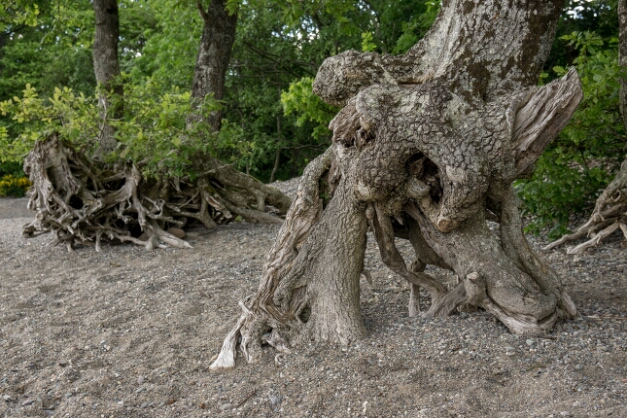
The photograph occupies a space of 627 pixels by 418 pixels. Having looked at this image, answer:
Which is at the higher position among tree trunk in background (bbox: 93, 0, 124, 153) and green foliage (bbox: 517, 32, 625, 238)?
tree trunk in background (bbox: 93, 0, 124, 153)

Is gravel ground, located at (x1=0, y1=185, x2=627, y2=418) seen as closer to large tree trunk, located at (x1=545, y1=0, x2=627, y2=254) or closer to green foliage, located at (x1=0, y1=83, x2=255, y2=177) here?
large tree trunk, located at (x1=545, y1=0, x2=627, y2=254)

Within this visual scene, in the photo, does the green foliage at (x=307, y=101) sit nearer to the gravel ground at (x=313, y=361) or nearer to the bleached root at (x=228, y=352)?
the gravel ground at (x=313, y=361)

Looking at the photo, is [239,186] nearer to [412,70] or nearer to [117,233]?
[117,233]

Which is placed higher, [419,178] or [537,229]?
[419,178]

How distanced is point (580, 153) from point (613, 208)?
2.84 feet

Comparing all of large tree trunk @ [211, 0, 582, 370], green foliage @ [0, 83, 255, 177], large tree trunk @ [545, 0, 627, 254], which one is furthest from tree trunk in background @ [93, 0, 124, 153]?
large tree trunk @ [545, 0, 627, 254]

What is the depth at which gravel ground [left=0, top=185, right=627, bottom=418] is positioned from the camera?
358 centimetres

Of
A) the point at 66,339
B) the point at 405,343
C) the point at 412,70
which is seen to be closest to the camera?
the point at 405,343

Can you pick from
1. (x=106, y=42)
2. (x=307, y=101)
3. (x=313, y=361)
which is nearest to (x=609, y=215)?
(x=313, y=361)

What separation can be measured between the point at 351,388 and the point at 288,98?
20.6 feet

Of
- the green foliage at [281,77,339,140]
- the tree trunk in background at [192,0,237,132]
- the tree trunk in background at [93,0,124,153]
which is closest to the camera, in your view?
the green foliage at [281,77,339,140]

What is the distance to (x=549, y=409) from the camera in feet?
10.9

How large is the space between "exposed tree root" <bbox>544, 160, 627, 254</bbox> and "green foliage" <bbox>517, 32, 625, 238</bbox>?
327 millimetres

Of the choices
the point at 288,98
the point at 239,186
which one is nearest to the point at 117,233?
the point at 239,186
